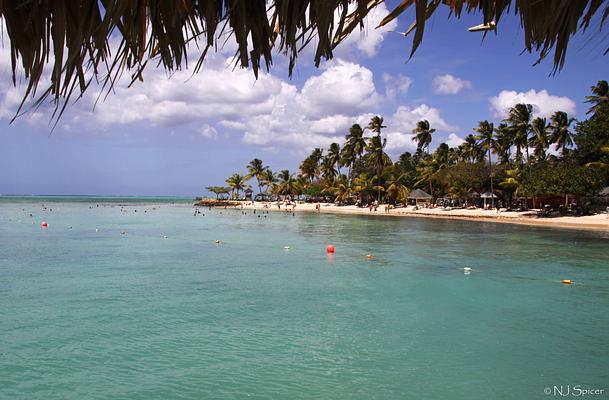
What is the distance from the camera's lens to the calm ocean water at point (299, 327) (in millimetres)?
7109

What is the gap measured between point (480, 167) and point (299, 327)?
4780 cm

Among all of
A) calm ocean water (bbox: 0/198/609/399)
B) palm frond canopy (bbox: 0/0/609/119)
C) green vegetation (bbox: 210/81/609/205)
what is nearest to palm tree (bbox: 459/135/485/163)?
green vegetation (bbox: 210/81/609/205)

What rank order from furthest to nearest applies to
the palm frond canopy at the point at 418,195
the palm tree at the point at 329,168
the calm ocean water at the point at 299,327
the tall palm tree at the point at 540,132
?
the palm tree at the point at 329,168 < the palm frond canopy at the point at 418,195 < the tall palm tree at the point at 540,132 < the calm ocean water at the point at 299,327

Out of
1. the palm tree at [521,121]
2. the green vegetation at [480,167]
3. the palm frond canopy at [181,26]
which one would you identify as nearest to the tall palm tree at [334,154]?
the green vegetation at [480,167]

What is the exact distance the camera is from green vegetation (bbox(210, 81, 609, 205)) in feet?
127

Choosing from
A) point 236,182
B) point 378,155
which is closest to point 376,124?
point 378,155

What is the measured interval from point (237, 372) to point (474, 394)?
3.55 metres

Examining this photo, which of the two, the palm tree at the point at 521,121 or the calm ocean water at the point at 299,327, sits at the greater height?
the palm tree at the point at 521,121

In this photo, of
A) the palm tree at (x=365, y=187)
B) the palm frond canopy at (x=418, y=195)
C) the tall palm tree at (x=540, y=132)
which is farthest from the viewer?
the palm tree at (x=365, y=187)

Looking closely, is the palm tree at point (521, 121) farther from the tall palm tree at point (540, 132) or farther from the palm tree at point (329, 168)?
the palm tree at point (329, 168)

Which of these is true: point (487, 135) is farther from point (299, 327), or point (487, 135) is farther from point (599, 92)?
point (299, 327)

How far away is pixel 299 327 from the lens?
381 inches

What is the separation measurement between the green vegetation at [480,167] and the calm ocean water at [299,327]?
895 inches

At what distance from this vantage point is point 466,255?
2058 centimetres
